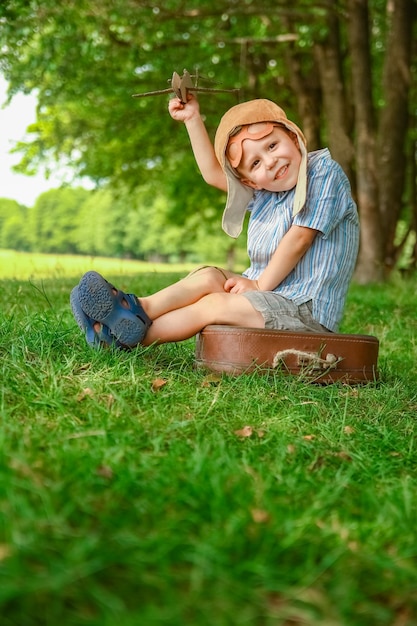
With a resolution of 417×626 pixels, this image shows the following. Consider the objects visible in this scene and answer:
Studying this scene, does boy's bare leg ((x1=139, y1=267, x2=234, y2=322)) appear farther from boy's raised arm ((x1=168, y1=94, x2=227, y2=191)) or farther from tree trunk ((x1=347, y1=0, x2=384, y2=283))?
tree trunk ((x1=347, y1=0, x2=384, y2=283))

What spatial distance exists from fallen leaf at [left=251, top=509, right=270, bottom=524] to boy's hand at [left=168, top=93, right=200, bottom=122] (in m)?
2.65

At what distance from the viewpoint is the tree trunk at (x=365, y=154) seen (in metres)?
9.64

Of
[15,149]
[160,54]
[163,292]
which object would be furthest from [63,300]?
[15,149]

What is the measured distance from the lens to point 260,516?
2023mm

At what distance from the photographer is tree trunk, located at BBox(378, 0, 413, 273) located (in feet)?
32.3

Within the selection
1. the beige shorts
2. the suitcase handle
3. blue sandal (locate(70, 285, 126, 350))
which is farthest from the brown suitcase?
blue sandal (locate(70, 285, 126, 350))

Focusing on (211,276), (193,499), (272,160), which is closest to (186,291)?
(211,276)

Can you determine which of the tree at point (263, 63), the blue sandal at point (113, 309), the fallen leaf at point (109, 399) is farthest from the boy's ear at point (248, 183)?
the tree at point (263, 63)

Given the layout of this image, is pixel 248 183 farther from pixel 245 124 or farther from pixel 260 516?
pixel 260 516

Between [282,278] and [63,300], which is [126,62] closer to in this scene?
[63,300]

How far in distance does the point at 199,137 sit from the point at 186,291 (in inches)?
36.1

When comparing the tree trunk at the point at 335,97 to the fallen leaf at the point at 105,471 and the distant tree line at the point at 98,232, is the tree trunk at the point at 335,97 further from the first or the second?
the distant tree line at the point at 98,232

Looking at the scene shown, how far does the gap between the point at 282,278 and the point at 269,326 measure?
291mm

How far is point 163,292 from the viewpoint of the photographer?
151 inches
